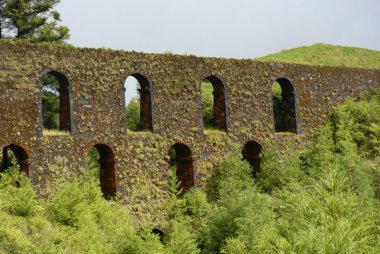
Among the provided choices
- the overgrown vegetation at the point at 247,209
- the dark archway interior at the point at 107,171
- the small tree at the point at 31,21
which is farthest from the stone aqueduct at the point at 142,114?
the small tree at the point at 31,21

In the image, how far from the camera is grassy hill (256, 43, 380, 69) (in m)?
40.9

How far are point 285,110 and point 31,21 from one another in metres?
13.8

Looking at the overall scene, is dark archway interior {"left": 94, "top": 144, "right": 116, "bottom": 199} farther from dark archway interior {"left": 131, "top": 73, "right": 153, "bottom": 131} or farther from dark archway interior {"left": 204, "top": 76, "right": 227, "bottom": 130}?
dark archway interior {"left": 204, "top": 76, "right": 227, "bottom": 130}

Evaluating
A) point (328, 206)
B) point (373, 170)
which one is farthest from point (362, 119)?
point (328, 206)

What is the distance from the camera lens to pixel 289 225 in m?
18.5

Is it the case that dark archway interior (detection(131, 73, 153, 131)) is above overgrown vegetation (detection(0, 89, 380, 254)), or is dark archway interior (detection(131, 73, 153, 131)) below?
above

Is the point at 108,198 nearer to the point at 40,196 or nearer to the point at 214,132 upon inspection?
the point at 40,196

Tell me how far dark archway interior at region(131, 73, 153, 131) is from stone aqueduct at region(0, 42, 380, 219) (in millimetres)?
34

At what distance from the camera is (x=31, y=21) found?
3284 cm

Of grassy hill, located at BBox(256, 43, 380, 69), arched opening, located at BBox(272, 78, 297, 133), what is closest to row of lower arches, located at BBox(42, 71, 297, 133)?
arched opening, located at BBox(272, 78, 297, 133)

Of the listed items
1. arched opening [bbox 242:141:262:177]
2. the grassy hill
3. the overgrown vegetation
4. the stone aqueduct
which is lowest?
the overgrown vegetation

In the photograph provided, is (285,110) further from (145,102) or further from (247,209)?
(247,209)

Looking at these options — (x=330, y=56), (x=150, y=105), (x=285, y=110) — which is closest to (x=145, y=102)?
(x=150, y=105)

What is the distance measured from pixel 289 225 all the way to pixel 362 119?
410 inches
